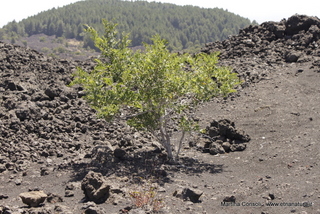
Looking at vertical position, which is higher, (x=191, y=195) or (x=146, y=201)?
(x=146, y=201)

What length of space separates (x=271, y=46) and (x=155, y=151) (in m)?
12.4

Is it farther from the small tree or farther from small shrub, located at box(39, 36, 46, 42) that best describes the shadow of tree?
small shrub, located at box(39, 36, 46, 42)

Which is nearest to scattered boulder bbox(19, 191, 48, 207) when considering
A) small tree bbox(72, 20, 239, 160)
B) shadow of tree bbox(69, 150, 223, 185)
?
shadow of tree bbox(69, 150, 223, 185)

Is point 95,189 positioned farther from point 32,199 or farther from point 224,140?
point 224,140

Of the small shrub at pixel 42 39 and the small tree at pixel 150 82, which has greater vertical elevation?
the small shrub at pixel 42 39

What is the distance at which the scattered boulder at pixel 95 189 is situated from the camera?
7402mm

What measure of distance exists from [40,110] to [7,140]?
6.25 ft

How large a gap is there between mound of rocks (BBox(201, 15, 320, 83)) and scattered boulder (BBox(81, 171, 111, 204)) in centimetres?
1189

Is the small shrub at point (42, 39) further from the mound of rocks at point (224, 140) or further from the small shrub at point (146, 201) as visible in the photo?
the small shrub at point (146, 201)

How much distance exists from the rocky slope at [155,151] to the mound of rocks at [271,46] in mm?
130

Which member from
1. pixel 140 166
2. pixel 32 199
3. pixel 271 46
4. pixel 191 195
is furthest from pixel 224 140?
pixel 271 46

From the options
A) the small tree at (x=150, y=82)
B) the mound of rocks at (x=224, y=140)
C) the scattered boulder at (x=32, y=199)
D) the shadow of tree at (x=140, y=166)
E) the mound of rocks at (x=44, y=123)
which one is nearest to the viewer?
the scattered boulder at (x=32, y=199)

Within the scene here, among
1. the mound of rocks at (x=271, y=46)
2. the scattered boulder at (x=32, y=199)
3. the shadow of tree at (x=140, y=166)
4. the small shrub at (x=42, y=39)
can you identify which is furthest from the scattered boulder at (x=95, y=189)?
the small shrub at (x=42, y=39)

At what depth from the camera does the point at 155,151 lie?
1119 centimetres
